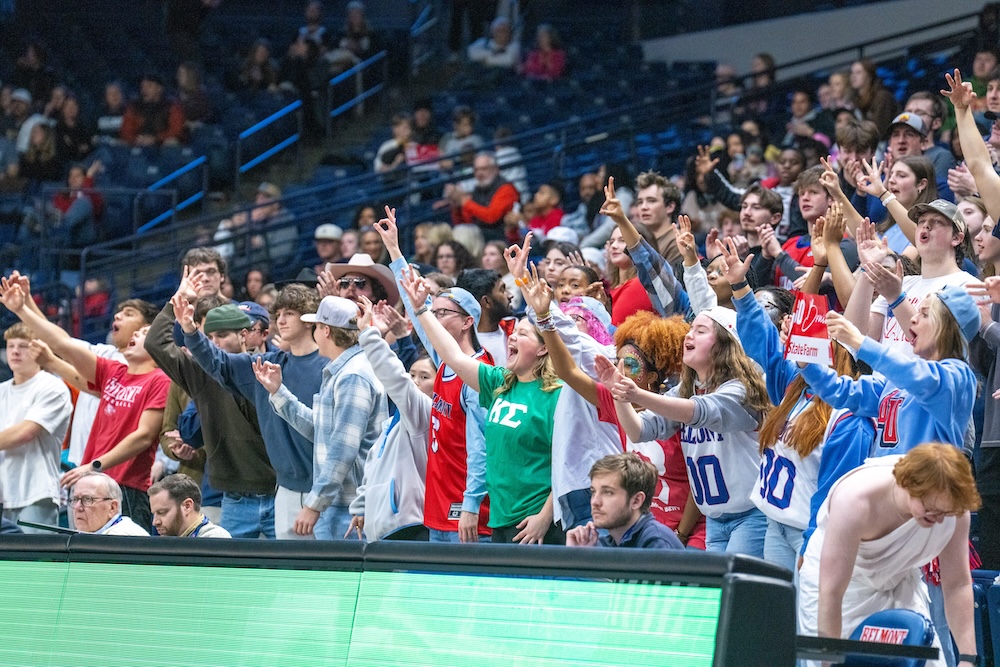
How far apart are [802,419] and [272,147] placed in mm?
11676

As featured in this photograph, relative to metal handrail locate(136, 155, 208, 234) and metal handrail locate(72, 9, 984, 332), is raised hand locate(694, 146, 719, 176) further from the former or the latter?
metal handrail locate(136, 155, 208, 234)

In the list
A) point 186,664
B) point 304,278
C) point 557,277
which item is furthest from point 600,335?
point 186,664

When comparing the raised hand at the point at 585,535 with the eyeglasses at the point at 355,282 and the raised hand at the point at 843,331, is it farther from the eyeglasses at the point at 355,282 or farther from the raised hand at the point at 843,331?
the eyeglasses at the point at 355,282

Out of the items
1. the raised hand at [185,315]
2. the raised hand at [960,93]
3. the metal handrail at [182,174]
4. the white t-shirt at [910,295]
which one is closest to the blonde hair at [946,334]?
the white t-shirt at [910,295]

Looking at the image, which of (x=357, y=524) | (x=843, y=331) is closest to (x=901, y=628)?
(x=843, y=331)

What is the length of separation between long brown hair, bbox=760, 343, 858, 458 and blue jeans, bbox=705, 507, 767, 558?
0.96ft

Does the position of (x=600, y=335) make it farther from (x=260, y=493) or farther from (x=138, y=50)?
(x=138, y=50)

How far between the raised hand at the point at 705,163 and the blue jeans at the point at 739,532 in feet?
13.1

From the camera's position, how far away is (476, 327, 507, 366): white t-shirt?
6270mm

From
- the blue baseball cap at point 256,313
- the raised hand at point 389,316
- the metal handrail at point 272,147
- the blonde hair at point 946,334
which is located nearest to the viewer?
the blonde hair at point 946,334

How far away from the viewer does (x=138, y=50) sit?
17297mm

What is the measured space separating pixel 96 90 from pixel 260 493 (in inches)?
443

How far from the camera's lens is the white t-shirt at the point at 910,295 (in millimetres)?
5391

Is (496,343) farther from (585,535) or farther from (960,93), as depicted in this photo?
(960,93)
